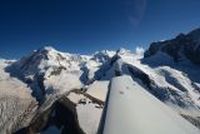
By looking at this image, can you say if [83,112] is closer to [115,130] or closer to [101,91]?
[101,91]

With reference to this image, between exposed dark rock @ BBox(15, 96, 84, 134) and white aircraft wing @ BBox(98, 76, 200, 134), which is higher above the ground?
exposed dark rock @ BBox(15, 96, 84, 134)

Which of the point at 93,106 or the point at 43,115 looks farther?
the point at 43,115

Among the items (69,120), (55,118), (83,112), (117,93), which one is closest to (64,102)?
(55,118)

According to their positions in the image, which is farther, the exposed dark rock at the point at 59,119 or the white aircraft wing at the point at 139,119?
the exposed dark rock at the point at 59,119

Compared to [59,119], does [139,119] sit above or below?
below

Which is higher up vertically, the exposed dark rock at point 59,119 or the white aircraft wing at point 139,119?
the exposed dark rock at point 59,119

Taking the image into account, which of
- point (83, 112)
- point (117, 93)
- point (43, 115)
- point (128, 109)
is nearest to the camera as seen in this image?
point (128, 109)

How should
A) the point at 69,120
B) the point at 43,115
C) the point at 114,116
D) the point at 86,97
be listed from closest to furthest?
the point at 114,116, the point at 69,120, the point at 86,97, the point at 43,115

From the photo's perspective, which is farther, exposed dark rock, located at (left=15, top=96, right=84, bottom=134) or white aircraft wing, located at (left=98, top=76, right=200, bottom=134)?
exposed dark rock, located at (left=15, top=96, right=84, bottom=134)

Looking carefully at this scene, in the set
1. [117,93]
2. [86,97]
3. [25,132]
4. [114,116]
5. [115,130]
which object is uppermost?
[86,97]

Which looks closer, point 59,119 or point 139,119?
point 139,119

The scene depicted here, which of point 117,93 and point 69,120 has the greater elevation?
point 69,120
